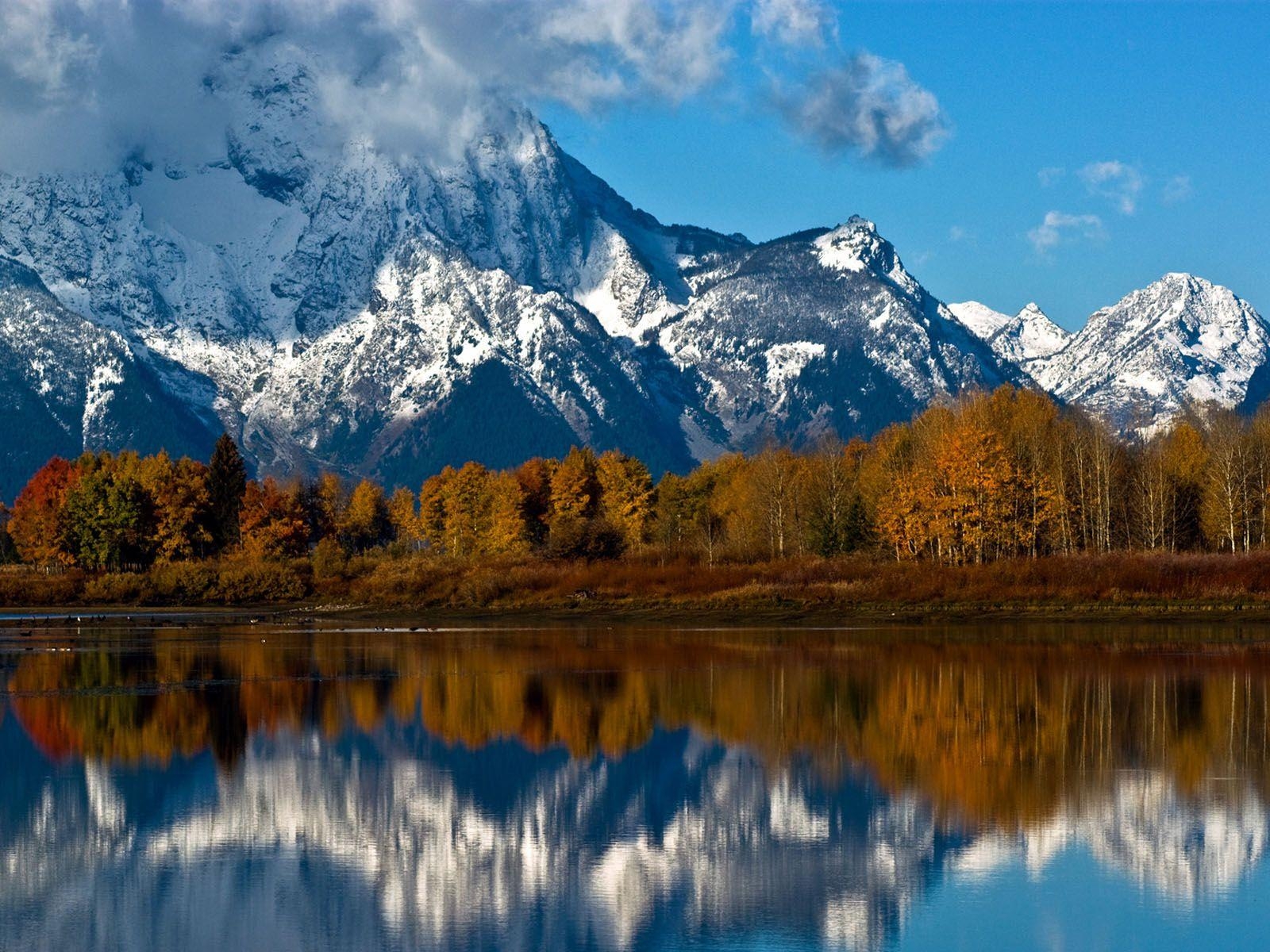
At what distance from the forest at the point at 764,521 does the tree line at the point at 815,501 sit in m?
0.23

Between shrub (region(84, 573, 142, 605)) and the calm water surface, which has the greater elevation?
shrub (region(84, 573, 142, 605))

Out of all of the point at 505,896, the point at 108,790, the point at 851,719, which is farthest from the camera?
the point at 851,719

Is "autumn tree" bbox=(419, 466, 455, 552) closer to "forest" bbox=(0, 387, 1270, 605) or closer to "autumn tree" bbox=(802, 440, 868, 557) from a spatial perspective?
"forest" bbox=(0, 387, 1270, 605)

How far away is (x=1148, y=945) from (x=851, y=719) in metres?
19.9

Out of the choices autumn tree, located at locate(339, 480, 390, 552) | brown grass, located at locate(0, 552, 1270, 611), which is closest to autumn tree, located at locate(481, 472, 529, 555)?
brown grass, located at locate(0, 552, 1270, 611)

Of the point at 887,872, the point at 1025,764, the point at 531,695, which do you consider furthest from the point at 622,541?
the point at 887,872

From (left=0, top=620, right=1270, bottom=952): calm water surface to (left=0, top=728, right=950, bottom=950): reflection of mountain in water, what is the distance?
0.27 ft

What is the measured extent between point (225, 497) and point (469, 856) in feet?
407

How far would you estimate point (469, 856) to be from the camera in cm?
2486

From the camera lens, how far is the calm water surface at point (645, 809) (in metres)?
20.8

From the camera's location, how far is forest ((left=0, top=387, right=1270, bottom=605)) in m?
95.9

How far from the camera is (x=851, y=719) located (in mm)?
39531

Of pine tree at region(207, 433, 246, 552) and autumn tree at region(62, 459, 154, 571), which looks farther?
pine tree at region(207, 433, 246, 552)

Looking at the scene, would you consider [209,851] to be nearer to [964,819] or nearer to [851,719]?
[964,819]
